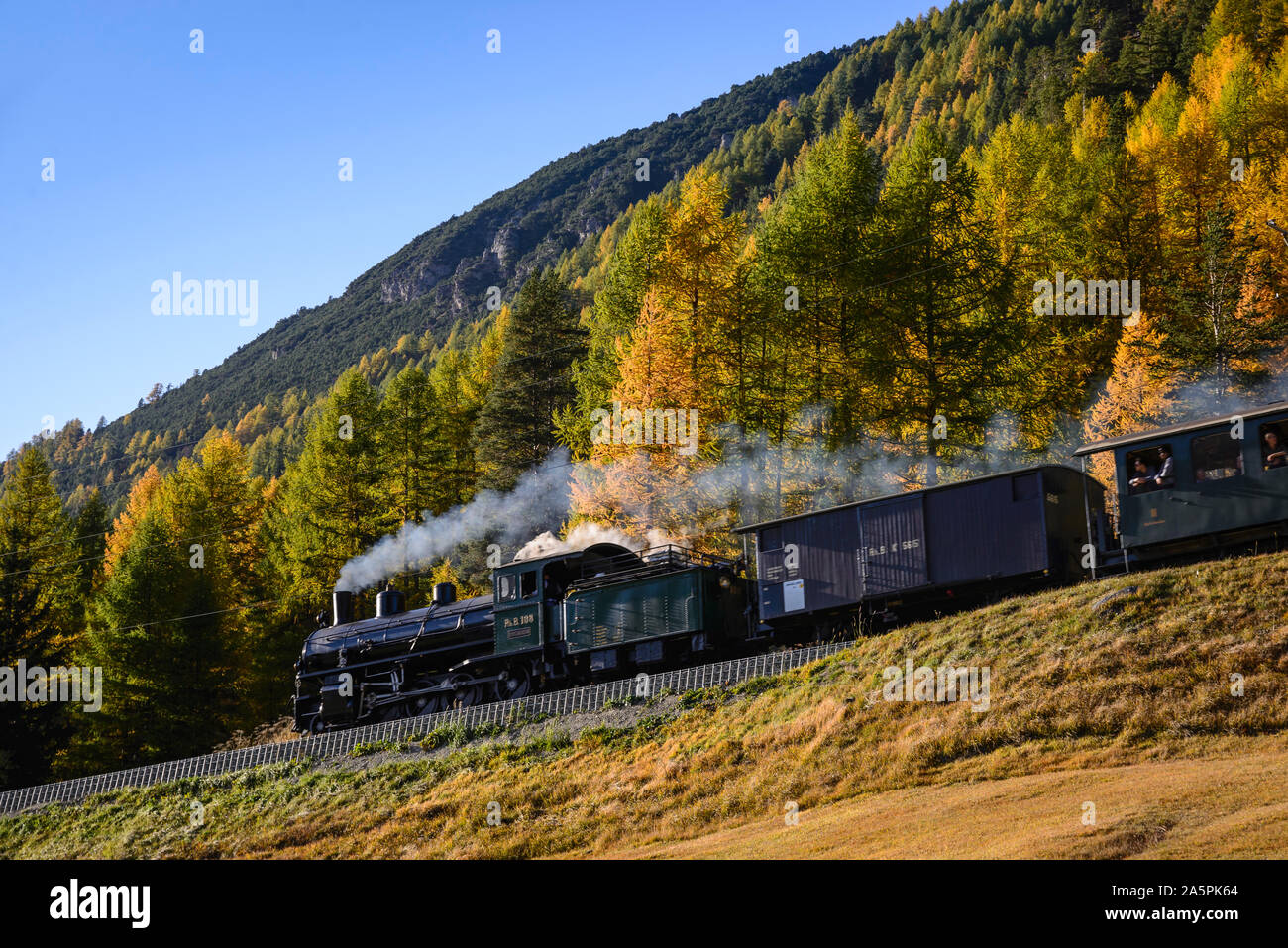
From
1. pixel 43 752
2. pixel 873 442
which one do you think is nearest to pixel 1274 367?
pixel 873 442

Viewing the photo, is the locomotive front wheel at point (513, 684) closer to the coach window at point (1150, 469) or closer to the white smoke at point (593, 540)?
the white smoke at point (593, 540)

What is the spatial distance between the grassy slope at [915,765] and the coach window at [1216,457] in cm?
186

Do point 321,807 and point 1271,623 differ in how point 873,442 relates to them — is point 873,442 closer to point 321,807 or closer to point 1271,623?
point 1271,623

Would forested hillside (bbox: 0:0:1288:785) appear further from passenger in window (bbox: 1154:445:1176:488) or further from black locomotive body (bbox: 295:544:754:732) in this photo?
passenger in window (bbox: 1154:445:1176:488)

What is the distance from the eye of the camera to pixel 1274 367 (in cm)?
3469

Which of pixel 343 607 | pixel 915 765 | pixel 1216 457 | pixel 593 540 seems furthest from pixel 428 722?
pixel 1216 457

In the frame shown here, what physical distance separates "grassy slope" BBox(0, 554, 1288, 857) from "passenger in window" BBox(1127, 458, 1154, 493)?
189cm

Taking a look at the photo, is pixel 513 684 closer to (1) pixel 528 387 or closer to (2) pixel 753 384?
(2) pixel 753 384

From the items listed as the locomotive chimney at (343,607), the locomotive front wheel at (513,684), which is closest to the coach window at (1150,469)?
the locomotive front wheel at (513,684)

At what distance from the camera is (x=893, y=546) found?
24047mm

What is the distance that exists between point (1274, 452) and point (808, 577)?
9.57 metres

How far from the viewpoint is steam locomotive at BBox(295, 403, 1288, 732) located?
69.3ft
